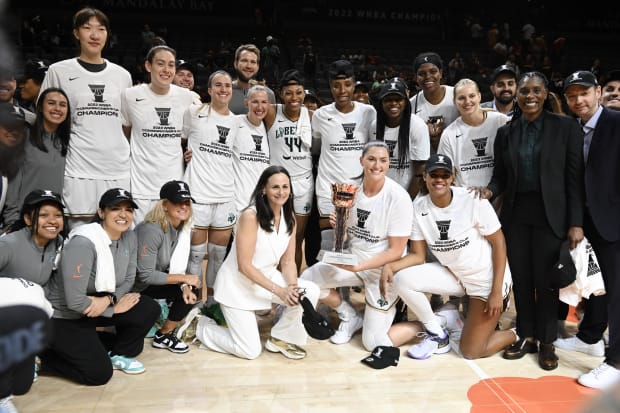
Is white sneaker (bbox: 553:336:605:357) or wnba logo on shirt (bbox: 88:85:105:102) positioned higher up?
wnba logo on shirt (bbox: 88:85:105:102)

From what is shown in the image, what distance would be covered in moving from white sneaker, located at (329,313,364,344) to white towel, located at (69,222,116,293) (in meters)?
1.54

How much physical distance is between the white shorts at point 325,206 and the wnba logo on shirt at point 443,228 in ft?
2.97

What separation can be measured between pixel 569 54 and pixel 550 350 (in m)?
16.2

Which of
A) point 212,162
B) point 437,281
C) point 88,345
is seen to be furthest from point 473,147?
point 88,345

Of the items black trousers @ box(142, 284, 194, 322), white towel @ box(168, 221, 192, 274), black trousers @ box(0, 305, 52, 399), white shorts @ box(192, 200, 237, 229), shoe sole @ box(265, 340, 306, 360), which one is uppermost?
black trousers @ box(0, 305, 52, 399)

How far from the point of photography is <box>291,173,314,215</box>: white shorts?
419cm

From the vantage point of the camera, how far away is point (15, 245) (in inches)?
112

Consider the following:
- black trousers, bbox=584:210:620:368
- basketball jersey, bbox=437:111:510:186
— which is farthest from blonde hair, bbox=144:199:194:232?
black trousers, bbox=584:210:620:368

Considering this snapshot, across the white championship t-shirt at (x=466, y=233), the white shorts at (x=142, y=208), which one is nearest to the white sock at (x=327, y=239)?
the white championship t-shirt at (x=466, y=233)

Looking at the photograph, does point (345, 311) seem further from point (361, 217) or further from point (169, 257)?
point (169, 257)

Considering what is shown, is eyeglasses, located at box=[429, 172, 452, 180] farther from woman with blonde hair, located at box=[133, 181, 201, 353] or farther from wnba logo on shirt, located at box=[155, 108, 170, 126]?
wnba logo on shirt, located at box=[155, 108, 170, 126]

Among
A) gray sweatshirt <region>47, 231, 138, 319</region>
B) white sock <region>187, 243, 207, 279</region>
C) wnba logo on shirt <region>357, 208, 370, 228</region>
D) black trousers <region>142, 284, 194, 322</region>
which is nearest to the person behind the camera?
gray sweatshirt <region>47, 231, 138, 319</region>

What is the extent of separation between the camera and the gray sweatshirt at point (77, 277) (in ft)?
9.68

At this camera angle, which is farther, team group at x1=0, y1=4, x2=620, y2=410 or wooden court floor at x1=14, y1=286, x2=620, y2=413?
team group at x1=0, y1=4, x2=620, y2=410
